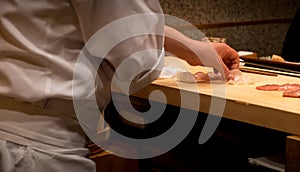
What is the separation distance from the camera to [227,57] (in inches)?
62.9

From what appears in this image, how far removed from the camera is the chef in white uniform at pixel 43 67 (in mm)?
905

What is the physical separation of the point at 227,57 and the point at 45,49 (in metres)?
0.84

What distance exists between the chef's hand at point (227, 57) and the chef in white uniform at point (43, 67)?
62cm

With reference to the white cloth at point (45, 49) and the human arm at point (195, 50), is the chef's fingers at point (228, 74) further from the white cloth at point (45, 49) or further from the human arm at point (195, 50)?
the white cloth at point (45, 49)

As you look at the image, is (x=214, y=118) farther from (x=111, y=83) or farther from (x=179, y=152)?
(x=111, y=83)

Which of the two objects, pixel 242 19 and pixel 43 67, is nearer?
pixel 43 67

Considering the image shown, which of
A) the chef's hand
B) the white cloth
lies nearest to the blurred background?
the chef's hand

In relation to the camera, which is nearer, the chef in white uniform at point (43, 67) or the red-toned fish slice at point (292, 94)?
the chef in white uniform at point (43, 67)

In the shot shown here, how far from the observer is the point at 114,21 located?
0.91 metres

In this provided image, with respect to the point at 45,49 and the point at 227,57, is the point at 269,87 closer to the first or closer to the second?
the point at 227,57

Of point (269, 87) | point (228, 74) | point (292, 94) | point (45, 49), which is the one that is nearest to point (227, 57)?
point (228, 74)

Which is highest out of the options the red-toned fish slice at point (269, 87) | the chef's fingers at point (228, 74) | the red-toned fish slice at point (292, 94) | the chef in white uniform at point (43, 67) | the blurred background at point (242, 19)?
the chef in white uniform at point (43, 67)

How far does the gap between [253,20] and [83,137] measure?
2.99 metres

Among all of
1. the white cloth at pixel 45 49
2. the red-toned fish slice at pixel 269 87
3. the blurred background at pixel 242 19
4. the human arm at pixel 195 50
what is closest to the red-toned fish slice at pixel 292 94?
the red-toned fish slice at pixel 269 87
